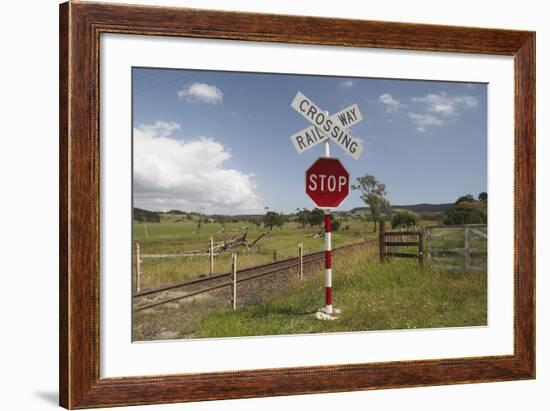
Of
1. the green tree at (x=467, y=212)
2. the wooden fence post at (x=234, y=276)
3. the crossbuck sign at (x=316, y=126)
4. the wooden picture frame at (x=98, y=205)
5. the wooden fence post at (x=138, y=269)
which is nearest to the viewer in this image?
the wooden picture frame at (x=98, y=205)

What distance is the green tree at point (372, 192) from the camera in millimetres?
5703

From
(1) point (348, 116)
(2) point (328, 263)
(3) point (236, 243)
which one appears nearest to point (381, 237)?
(2) point (328, 263)

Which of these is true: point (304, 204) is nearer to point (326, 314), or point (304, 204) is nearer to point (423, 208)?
point (326, 314)

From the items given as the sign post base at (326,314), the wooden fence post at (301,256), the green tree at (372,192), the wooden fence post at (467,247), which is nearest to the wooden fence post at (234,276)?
the wooden fence post at (301,256)

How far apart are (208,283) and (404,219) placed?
158 cm

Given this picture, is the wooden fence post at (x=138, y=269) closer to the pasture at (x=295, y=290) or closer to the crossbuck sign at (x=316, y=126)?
the pasture at (x=295, y=290)

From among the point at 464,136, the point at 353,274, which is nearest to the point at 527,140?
the point at 464,136

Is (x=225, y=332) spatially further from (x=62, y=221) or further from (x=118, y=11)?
(x=118, y=11)

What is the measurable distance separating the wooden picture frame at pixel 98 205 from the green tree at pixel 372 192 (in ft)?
3.21

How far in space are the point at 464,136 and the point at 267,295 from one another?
1.98 metres

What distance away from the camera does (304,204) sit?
5641 mm

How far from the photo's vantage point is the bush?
5.88 metres

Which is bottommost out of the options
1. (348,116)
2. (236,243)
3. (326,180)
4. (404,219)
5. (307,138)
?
(236,243)

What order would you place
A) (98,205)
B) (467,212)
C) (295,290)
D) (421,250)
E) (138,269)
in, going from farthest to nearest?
(421,250) < (467,212) < (295,290) < (138,269) < (98,205)
